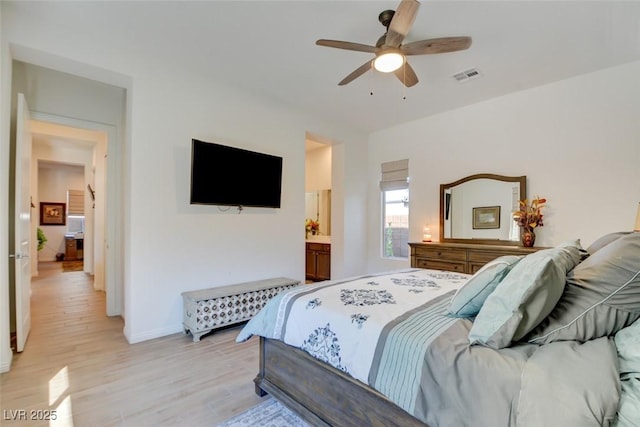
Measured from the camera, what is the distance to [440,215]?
450 cm

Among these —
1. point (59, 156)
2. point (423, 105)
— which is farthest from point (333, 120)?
point (59, 156)

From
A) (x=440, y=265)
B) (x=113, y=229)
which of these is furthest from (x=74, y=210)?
(x=440, y=265)

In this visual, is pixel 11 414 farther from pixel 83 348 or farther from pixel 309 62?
pixel 309 62

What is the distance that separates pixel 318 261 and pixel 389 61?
4094 millimetres

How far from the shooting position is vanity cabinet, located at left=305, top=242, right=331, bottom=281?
563 cm

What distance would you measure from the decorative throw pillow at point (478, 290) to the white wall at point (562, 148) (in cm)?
277

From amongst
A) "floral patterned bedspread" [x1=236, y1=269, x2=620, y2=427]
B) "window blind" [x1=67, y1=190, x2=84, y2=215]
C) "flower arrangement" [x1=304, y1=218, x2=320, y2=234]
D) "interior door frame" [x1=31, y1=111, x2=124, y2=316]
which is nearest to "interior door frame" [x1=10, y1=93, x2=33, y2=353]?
"interior door frame" [x1=31, y1=111, x2=124, y2=316]

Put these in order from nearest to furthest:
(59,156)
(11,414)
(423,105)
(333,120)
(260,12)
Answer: (11,414), (260,12), (423,105), (333,120), (59,156)

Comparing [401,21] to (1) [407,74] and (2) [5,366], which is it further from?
(2) [5,366]

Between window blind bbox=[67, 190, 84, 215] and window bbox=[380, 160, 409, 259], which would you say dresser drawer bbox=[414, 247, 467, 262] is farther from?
window blind bbox=[67, 190, 84, 215]

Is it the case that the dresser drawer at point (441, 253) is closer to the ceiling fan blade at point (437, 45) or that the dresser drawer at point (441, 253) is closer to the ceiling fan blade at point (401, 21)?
the ceiling fan blade at point (437, 45)

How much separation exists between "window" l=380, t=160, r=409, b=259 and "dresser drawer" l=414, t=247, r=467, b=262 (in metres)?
0.68

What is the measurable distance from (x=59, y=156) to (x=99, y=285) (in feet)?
12.1

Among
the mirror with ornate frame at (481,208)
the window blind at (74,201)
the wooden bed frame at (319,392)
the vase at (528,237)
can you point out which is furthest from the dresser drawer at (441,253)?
the window blind at (74,201)
